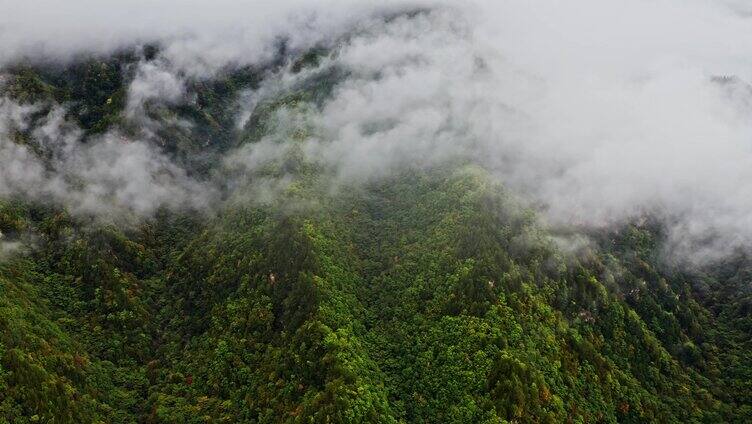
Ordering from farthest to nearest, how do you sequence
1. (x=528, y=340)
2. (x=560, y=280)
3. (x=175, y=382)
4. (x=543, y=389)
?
1. (x=560, y=280)
2. (x=175, y=382)
3. (x=528, y=340)
4. (x=543, y=389)

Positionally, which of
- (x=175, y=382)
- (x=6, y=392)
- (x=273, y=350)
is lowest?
(x=175, y=382)

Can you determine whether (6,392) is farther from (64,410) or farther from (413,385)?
(413,385)

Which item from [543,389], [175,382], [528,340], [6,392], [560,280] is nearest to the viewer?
[6,392]

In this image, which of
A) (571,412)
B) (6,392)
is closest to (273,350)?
(6,392)

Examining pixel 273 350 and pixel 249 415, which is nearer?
pixel 249 415

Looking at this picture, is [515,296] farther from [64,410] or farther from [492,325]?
[64,410]

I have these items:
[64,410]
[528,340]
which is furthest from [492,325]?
[64,410]

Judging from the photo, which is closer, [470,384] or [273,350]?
[470,384]

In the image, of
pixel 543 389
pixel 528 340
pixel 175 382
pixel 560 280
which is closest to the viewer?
pixel 543 389

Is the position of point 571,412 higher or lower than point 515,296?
lower
